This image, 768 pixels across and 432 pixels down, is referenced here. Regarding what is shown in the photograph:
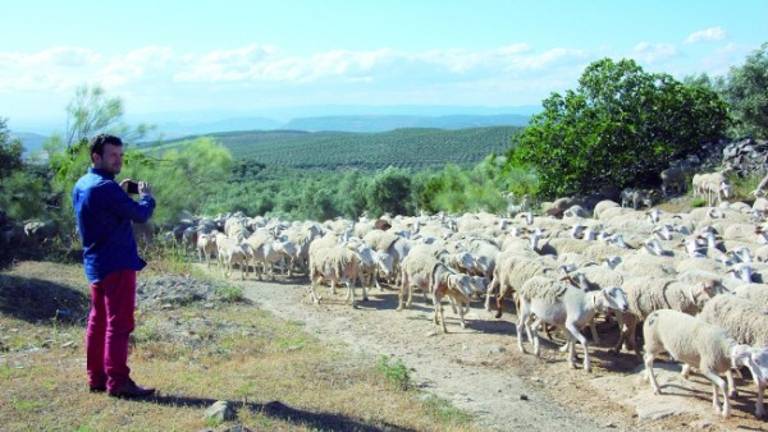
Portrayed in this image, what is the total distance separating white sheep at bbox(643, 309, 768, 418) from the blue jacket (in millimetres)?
6144

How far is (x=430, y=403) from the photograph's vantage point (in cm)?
823

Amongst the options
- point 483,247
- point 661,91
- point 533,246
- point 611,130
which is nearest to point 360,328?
point 483,247

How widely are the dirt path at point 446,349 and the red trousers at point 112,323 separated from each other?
12.6 feet

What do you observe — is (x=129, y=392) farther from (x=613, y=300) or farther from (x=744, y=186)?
(x=744, y=186)

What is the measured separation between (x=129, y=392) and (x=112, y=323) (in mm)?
779

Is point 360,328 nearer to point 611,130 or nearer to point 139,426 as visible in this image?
point 139,426

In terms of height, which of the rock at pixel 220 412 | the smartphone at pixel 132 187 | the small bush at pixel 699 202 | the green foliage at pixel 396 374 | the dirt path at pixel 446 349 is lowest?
the dirt path at pixel 446 349

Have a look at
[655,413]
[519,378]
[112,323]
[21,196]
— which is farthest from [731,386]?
[21,196]

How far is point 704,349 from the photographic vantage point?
27.4 ft

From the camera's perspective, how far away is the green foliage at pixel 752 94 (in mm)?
31172

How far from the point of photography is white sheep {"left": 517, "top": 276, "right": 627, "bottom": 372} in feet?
33.3

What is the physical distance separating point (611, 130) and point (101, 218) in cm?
2403

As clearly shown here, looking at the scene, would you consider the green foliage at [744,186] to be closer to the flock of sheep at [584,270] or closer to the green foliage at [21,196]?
the flock of sheep at [584,270]

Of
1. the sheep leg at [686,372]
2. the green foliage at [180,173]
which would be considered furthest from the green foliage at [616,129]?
the sheep leg at [686,372]
